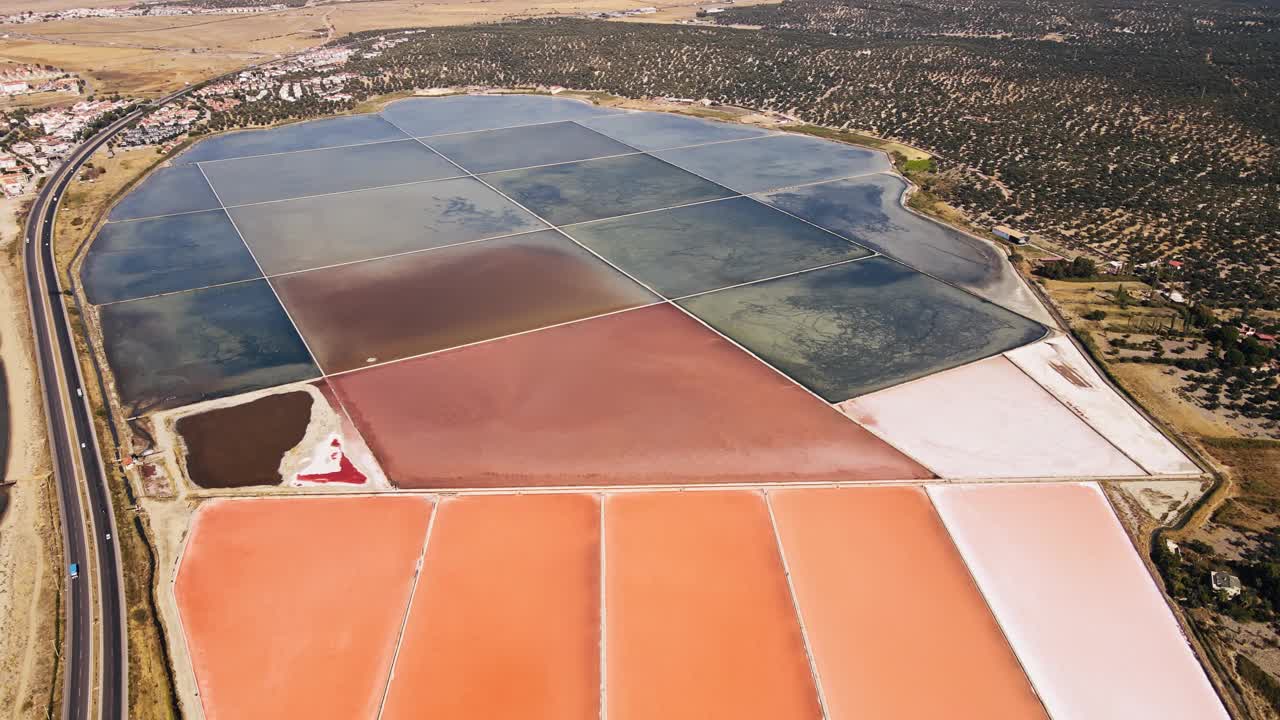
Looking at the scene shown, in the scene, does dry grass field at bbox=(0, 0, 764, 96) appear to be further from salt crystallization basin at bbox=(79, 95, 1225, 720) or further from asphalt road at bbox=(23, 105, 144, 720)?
salt crystallization basin at bbox=(79, 95, 1225, 720)

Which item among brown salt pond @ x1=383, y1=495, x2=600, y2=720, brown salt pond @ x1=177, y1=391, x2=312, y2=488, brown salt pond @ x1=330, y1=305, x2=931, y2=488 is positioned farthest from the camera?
brown salt pond @ x1=330, y1=305, x2=931, y2=488

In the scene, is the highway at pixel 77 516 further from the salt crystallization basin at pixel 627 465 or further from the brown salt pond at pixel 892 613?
the brown salt pond at pixel 892 613

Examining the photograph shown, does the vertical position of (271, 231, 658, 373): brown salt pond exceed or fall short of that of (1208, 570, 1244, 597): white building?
it falls short

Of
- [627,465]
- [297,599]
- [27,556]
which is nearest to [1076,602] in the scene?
[627,465]

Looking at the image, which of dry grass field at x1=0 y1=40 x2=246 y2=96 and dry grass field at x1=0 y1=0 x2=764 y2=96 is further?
dry grass field at x1=0 y1=0 x2=764 y2=96

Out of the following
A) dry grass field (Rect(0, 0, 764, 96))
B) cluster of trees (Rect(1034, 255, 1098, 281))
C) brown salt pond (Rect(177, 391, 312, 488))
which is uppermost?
cluster of trees (Rect(1034, 255, 1098, 281))

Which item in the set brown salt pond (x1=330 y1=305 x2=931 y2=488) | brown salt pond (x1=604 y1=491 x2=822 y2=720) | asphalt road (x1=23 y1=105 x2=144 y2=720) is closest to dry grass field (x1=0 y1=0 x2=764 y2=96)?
asphalt road (x1=23 y1=105 x2=144 y2=720)

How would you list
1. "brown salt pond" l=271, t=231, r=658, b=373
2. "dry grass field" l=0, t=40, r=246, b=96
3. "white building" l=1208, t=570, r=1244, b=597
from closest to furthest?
1. "white building" l=1208, t=570, r=1244, b=597
2. "brown salt pond" l=271, t=231, r=658, b=373
3. "dry grass field" l=0, t=40, r=246, b=96
